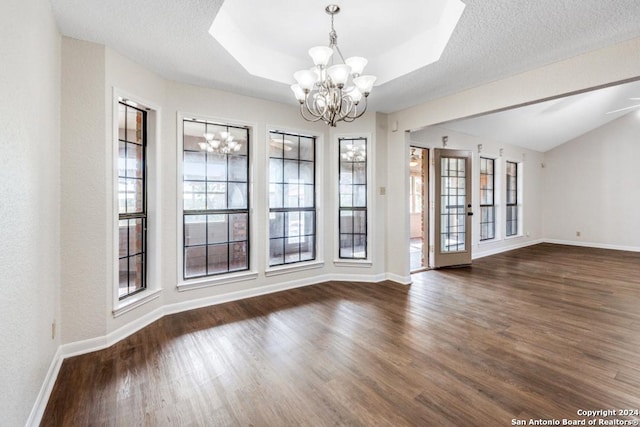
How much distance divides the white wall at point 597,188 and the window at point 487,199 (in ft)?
9.04

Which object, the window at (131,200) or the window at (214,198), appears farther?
the window at (214,198)

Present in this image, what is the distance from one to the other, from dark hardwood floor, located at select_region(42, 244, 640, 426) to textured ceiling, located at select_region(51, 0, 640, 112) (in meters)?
2.67

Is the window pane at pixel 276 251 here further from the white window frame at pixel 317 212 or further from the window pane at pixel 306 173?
the window pane at pixel 306 173

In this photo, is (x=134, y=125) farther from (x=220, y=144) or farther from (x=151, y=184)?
(x=220, y=144)

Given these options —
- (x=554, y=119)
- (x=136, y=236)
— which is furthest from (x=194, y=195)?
(x=554, y=119)

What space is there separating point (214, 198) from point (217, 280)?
1041 mm

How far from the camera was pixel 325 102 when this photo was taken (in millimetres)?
2559

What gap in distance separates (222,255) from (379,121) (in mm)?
3085

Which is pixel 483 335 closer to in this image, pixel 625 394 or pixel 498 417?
pixel 625 394

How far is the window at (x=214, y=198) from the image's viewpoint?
3.51 m

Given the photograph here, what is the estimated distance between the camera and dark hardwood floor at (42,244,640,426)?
178cm

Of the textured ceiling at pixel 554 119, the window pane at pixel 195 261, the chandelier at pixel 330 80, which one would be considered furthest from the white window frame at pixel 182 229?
the textured ceiling at pixel 554 119

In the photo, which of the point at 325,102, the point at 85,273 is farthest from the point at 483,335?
the point at 85,273

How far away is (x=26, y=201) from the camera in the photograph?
1585 millimetres
